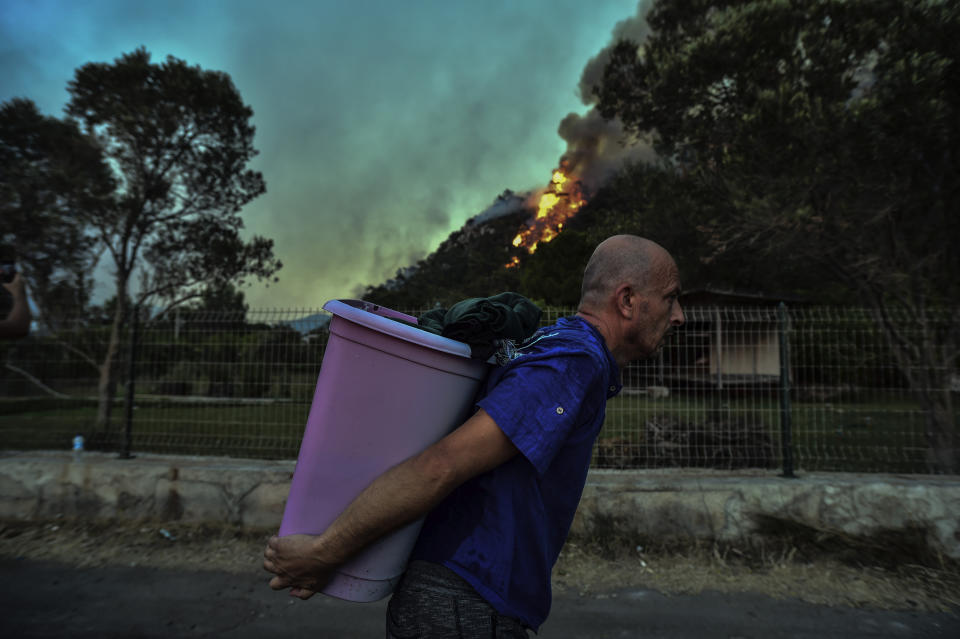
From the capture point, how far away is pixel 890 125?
6535 mm

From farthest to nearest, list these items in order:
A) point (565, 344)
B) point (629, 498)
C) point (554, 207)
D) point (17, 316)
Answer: point (554, 207) < point (629, 498) < point (17, 316) < point (565, 344)

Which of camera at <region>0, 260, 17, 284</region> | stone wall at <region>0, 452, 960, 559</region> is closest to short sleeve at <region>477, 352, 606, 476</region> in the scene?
stone wall at <region>0, 452, 960, 559</region>

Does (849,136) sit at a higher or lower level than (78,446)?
higher

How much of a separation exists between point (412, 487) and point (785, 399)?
4704mm

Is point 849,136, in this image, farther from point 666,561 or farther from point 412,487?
point 412,487

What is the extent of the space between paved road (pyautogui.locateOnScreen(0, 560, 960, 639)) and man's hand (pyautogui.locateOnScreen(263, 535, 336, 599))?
2479mm

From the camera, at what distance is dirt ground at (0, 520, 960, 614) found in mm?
3895

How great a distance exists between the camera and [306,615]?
3568 mm

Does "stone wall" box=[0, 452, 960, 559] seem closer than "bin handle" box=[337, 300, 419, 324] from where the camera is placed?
No

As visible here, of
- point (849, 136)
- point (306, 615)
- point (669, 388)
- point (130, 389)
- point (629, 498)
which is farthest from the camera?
point (849, 136)

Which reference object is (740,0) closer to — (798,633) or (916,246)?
(916,246)

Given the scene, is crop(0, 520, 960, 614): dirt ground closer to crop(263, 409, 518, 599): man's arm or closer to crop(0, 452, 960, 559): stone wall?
crop(0, 452, 960, 559): stone wall

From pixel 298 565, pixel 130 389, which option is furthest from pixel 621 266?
pixel 130 389

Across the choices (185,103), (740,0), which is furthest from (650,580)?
(185,103)
